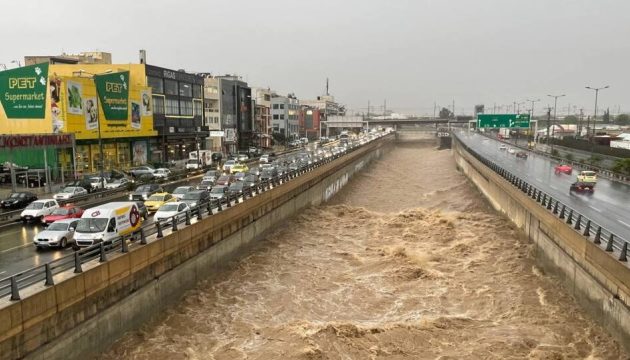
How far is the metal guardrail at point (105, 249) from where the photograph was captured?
1416cm

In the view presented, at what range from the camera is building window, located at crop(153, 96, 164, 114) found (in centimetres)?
7250

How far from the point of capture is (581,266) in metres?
21.9

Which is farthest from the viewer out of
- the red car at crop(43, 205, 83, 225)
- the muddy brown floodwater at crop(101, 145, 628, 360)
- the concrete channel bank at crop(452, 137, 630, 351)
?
the red car at crop(43, 205, 83, 225)

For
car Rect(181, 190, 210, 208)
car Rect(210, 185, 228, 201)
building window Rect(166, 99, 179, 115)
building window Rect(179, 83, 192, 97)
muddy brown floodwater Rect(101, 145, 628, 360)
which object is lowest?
muddy brown floodwater Rect(101, 145, 628, 360)

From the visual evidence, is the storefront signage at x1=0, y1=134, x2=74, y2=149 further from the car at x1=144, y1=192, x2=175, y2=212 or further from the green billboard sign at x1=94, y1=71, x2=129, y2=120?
the car at x1=144, y1=192, x2=175, y2=212

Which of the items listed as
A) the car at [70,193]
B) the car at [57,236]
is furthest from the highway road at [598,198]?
the car at [70,193]

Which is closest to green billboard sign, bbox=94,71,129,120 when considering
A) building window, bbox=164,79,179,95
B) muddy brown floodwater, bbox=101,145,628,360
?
building window, bbox=164,79,179,95

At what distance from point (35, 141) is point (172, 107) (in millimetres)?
34734

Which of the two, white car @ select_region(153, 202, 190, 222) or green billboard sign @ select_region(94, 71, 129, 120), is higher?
green billboard sign @ select_region(94, 71, 129, 120)

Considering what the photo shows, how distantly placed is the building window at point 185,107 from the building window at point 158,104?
5421 mm

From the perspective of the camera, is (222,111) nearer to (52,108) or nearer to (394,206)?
(52,108)

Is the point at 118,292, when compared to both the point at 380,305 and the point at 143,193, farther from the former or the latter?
the point at 143,193

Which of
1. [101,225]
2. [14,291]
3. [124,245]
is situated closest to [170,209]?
[101,225]

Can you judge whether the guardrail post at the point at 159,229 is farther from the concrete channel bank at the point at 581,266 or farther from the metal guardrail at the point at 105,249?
the concrete channel bank at the point at 581,266
